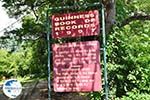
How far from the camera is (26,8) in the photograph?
1672 centimetres

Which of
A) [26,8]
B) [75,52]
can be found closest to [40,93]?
[26,8]

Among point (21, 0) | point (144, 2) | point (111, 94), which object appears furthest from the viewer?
point (21, 0)

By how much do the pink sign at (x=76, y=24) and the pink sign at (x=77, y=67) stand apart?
0.82 feet

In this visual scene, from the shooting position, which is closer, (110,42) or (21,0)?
(110,42)

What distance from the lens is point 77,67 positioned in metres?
8.13

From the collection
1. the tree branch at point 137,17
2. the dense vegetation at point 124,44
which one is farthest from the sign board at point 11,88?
the tree branch at point 137,17

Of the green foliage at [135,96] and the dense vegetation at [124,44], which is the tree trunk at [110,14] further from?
the green foliage at [135,96]

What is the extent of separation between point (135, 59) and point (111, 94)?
1109mm

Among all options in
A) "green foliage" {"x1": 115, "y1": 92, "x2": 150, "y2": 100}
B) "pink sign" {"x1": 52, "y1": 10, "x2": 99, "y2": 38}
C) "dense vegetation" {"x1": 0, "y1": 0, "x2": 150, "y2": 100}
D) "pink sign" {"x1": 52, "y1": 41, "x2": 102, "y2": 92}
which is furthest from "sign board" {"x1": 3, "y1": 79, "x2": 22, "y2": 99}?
"green foliage" {"x1": 115, "y1": 92, "x2": 150, "y2": 100}

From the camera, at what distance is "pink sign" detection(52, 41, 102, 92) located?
8008 mm

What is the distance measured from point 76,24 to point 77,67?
2.87 ft

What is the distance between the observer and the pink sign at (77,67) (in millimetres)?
8008

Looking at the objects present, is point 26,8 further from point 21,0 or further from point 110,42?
point 110,42

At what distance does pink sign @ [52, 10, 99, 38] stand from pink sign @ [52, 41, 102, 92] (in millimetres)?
251
